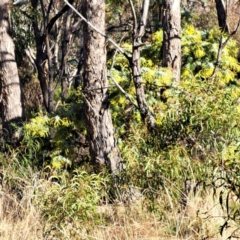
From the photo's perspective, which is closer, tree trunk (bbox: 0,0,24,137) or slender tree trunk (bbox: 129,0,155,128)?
slender tree trunk (bbox: 129,0,155,128)

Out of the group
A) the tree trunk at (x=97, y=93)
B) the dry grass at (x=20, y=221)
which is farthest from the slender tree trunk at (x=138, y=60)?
the dry grass at (x=20, y=221)

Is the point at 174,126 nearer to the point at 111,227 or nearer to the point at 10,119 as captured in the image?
the point at 111,227

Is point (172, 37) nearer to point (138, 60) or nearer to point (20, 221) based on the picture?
point (138, 60)

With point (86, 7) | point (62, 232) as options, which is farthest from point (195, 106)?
point (86, 7)

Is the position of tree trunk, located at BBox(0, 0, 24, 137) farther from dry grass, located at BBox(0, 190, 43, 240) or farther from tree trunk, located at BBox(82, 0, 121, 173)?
dry grass, located at BBox(0, 190, 43, 240)

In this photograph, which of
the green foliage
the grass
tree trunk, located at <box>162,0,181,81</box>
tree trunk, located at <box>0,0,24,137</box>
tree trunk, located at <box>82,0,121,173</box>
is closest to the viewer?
the green foliage

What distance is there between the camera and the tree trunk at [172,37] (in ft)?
22.3

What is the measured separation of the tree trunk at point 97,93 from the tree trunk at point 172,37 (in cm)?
128

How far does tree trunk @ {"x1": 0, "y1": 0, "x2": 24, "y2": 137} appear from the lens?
7.64 m

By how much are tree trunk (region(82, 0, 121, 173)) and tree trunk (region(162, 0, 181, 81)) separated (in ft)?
4.18

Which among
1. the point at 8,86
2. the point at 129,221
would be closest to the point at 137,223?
the point at 129,221

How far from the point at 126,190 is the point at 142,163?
469 mm

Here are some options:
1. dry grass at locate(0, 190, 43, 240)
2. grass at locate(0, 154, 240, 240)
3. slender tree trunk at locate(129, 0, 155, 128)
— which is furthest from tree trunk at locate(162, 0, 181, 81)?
dry grass at locate(0, 190, 43, 240)

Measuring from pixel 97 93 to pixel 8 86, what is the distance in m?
2.28
